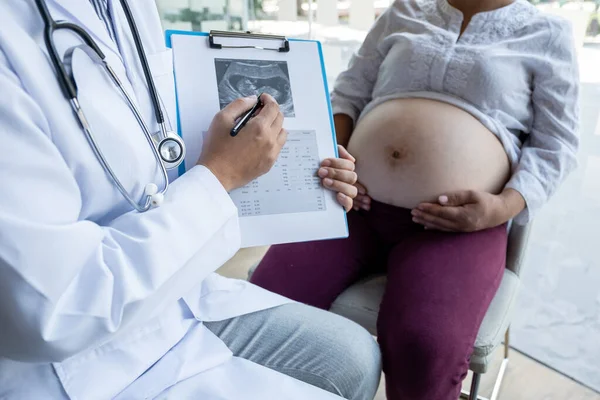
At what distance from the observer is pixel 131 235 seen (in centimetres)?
57

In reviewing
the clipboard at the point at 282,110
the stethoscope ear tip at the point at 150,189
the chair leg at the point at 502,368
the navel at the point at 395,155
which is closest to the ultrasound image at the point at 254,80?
the clipboard at the point at 282,110

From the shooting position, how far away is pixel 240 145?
0.70 metres

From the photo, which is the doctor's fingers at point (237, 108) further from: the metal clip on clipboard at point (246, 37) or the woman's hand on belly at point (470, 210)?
the woman's hand on belly at point (470, 210)

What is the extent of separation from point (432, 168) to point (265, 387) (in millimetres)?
635

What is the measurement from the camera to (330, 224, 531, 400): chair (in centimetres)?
93

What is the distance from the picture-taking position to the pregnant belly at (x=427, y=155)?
3.56 feet

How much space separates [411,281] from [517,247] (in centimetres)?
34

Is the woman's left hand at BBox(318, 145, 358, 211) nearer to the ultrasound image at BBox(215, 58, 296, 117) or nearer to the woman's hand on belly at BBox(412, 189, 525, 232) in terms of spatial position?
the ultrasound image at BBox(215, 58, 296, 117)

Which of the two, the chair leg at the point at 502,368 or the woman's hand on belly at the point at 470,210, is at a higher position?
the woman's hand on belly at the point at 470,210

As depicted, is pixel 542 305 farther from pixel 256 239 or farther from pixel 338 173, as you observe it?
pixel 256 239

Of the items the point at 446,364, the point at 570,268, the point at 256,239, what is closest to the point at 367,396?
the point at 446,364

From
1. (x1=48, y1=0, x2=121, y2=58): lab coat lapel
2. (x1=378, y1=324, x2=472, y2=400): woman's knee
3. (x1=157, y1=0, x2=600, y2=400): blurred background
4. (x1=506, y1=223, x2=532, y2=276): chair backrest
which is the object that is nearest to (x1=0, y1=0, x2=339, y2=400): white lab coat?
(x1=48, y1=0, x2=121, y2=58): lab coat lapel

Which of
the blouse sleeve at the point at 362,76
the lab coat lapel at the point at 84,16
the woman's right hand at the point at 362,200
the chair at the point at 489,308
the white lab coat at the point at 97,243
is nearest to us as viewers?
the white lab coat at the point at 97,243

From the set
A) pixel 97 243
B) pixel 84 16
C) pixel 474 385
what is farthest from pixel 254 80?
pixel 474 385
